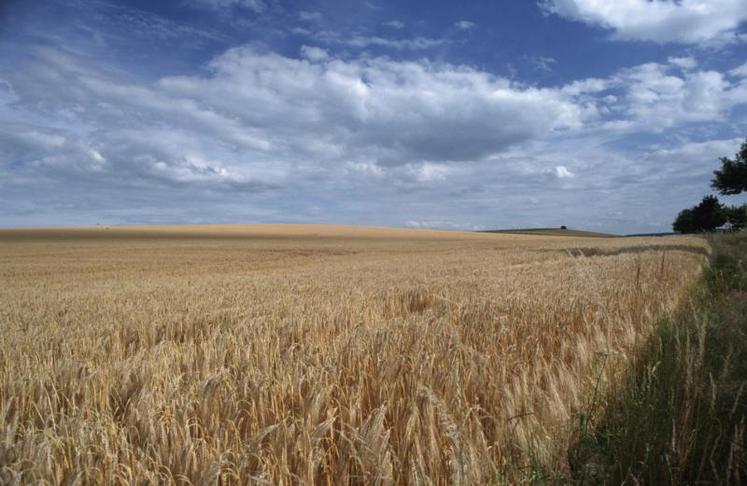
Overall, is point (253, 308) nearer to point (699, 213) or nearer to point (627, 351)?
point (627, 351)

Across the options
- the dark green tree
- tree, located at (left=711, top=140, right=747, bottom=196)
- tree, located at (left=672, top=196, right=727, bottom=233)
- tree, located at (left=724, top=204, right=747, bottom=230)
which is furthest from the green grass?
the dark green tree

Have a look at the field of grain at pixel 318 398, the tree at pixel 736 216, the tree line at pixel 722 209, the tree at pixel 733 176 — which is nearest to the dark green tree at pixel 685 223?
the tree line at pixel 722 209

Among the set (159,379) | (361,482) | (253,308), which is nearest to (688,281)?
(253,308)

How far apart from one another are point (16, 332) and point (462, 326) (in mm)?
5472

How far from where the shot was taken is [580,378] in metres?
2.96

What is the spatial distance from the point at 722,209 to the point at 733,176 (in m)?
37.8

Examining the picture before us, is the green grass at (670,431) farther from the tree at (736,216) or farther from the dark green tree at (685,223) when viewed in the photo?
the dark green tree at (685,223)

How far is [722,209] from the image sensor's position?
6072 cm

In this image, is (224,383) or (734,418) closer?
(734,418)

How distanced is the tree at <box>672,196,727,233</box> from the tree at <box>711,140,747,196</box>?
42160 mm

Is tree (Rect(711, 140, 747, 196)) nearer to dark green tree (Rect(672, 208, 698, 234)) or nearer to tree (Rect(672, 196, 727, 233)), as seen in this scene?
tree (Rect(672, 196, 727, 233))

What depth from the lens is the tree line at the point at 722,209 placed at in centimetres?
3169

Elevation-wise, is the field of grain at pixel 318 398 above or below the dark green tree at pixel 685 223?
below

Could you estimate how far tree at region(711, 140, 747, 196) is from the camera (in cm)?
3123
